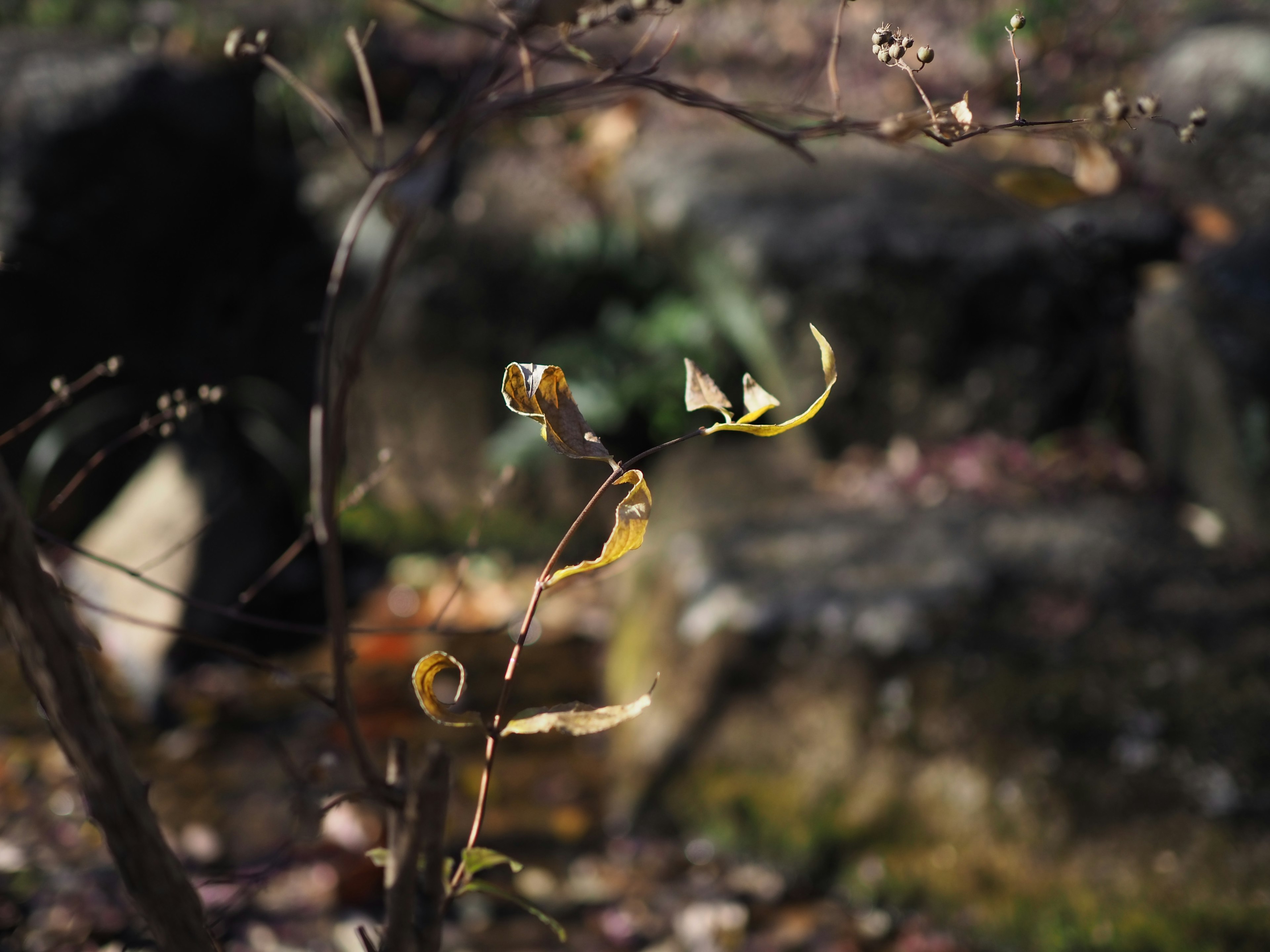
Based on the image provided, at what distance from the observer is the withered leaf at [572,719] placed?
2.23 ft

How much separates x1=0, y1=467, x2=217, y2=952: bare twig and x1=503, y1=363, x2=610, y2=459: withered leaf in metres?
0.34

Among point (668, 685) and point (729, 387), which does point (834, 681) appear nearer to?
point (668, 685)

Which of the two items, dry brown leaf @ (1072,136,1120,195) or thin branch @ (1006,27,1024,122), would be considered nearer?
thin branch @ (1006,27,1024,122)

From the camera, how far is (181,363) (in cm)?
451

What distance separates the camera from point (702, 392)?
70 centimetres

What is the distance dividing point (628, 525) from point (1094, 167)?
52 centimetres

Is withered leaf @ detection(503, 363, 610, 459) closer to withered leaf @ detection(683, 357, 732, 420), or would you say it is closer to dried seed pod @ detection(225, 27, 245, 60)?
withered leaf @ detection(683, 357, 732, 420)

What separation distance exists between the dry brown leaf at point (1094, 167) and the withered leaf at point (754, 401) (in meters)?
0.37

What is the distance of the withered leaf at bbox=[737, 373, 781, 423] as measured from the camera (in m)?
0.66

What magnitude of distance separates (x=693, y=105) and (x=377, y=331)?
3.86 meters

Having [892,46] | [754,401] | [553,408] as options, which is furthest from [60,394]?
[892,46]

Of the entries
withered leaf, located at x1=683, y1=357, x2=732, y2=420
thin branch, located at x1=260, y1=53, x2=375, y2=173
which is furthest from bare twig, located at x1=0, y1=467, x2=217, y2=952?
withered leaf, located at x1=683, y1=357, x2=732, y2=420

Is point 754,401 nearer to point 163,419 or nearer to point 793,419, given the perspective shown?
point 793,419

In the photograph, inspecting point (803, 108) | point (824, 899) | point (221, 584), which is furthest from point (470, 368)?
point (803, 108)
